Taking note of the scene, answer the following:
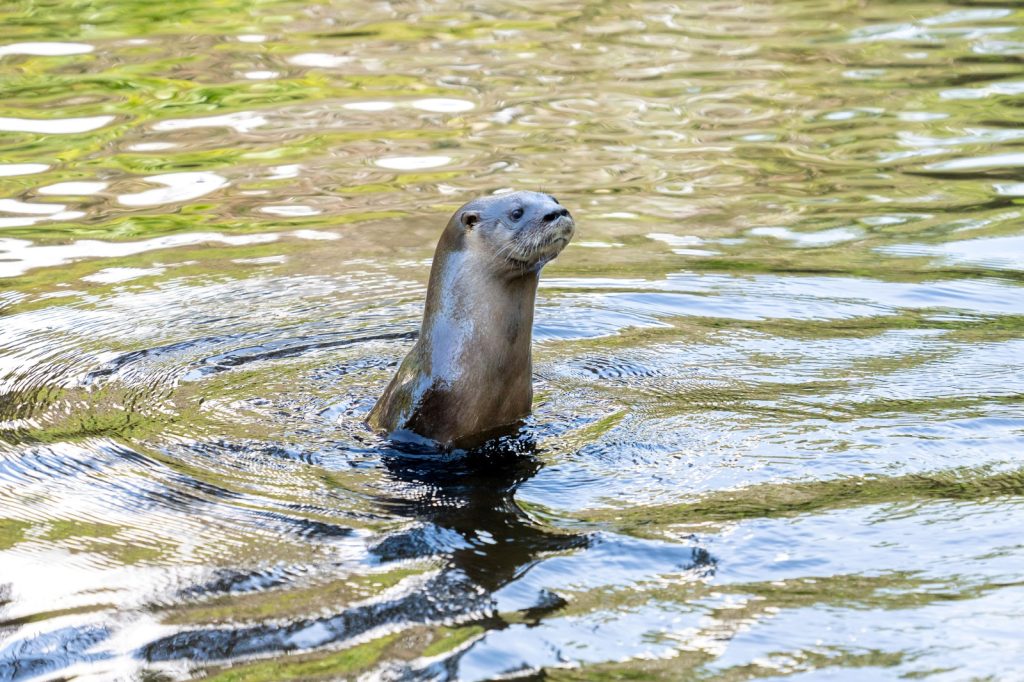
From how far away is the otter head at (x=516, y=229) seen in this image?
621 centimetres

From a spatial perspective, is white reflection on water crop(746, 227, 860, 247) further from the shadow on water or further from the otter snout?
the shadow on water

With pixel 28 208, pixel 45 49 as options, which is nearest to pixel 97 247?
pixel 28 208

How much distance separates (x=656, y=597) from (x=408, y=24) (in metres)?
12.0

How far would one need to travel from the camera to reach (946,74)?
13.6 metres

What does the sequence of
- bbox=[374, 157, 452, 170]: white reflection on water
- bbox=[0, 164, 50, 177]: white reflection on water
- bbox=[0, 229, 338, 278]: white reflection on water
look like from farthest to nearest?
bbox=[374, 157, 452, 170]: white reflection on water → bbox=[0, 164, 50, 177]: white reflection on water → bbox=[0, 229, 338, 278]: white reflection on water

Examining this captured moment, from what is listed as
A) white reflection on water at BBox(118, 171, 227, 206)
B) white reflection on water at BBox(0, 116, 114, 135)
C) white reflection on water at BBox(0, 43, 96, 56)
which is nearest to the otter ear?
white reflection on water at BBox(118, 171, 227, 206)

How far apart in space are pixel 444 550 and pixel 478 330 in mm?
1560

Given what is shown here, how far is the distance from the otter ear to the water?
0.91 metres

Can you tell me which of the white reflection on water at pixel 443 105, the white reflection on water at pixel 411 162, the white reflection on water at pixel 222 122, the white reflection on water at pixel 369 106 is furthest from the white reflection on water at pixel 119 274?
the white reflection on water at pixel 443 105

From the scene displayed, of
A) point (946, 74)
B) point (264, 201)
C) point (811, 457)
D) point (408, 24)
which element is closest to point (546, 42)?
point (408, 24)

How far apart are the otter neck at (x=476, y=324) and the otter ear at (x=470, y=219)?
0.11 m

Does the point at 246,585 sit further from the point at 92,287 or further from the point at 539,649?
the point at 92,287

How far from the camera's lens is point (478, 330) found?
6.34 metres

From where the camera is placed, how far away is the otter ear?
21.1 feet
